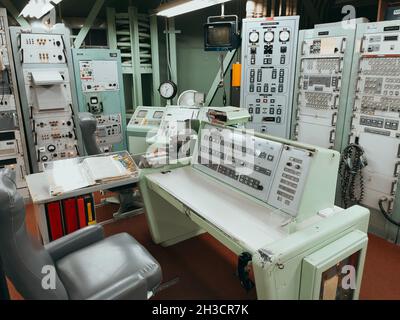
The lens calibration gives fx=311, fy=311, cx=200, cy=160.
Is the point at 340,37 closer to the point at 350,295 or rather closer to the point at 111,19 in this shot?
the point at 350,295

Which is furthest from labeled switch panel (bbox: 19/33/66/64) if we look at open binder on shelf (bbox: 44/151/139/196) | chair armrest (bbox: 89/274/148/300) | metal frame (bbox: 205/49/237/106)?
chair armrest (bbox: 89/274/148/300)

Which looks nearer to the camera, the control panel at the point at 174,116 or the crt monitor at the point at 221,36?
the crt monitor at the point at 221,36

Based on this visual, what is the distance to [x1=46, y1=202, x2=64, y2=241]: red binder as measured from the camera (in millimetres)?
2244

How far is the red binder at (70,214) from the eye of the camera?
90.6 inches

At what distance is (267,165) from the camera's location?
2045mm

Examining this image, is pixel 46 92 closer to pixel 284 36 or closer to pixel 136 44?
pixel 136 44

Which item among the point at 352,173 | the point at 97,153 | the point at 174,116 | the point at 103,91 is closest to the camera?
the point at 352,173

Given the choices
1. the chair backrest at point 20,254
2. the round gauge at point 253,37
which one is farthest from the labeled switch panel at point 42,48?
the chair backrest at point 20,254

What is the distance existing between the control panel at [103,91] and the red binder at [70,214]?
86.4 inches

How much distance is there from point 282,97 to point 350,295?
2473 mm

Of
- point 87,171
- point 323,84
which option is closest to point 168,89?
point 323,84

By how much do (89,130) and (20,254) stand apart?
2.02 m

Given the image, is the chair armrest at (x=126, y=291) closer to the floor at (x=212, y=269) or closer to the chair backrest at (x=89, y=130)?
the floor at (x=212, y=269)

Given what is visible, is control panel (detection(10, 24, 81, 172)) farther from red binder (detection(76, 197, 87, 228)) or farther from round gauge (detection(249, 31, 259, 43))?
round gauge (detection(249, 31, 259, 43))
